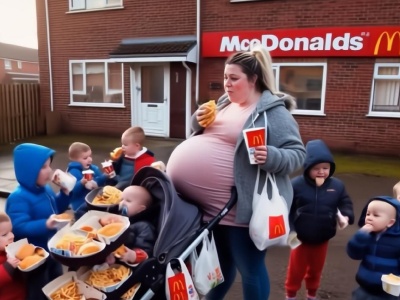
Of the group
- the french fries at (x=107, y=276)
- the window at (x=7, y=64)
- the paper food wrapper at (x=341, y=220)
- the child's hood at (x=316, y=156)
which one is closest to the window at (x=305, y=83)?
the child's hood at (x=316, y=156)

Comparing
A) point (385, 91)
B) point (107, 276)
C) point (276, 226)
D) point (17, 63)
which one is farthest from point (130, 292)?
point (17, 63)

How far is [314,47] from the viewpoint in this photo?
9.37 meters

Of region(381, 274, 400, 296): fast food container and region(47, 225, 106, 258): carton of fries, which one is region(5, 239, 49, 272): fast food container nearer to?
region(47, 225, 106, 258): carton of fries

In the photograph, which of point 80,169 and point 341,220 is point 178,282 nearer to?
point 341,220

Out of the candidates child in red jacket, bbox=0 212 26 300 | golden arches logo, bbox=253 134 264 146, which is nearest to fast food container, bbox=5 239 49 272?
child in red jacket, bbox=0 212 26 300

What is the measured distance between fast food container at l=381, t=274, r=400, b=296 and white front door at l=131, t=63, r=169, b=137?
9613mm

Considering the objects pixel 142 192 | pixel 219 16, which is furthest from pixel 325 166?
pixel 219 16

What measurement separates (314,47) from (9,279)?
8.97 meters

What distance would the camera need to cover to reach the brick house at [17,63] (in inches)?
1736

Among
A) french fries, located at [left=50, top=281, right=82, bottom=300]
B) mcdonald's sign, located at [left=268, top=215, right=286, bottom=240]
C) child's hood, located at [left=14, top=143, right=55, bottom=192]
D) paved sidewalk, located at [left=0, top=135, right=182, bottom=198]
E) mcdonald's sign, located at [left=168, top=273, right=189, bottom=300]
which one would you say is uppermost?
child's hood, located at [left=14, top=143, right=55, bottom=192]

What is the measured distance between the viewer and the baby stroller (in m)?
1.99

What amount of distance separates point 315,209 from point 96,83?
11052 millimetres

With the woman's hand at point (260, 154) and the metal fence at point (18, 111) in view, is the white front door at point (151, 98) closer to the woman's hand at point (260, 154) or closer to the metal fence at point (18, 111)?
the metal fence at point (18, 111)

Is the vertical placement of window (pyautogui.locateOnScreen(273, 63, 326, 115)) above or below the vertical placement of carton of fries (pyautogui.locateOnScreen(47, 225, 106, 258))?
above
